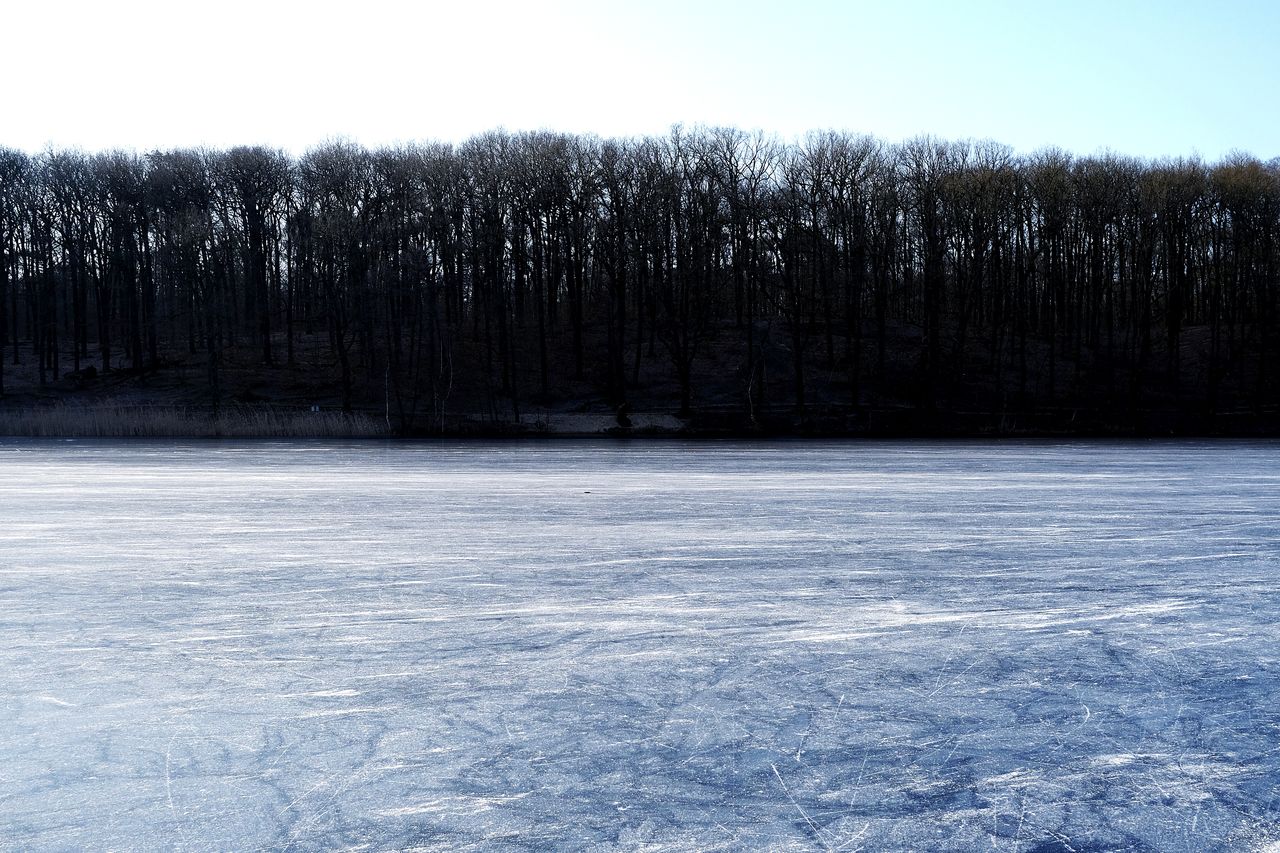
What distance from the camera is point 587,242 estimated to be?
1964 inches

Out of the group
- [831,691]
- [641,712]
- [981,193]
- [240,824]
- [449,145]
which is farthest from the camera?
[449,145]

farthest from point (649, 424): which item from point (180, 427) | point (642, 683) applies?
point (642, 683)

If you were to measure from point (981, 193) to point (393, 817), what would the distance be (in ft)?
165

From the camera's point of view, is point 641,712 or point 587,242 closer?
point 641,712

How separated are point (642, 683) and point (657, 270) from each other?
4396 centimetres

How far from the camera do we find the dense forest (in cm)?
4762

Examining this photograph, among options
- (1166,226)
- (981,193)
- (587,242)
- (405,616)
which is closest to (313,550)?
(405,616)

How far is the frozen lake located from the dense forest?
34131mm

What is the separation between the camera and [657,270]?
47562 millimetres

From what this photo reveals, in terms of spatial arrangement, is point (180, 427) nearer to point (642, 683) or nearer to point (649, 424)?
point (649, 424)

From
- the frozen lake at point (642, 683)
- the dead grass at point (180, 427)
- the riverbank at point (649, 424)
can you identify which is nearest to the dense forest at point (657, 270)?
the riverbank at point (649, 424)

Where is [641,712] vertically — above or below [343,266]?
below

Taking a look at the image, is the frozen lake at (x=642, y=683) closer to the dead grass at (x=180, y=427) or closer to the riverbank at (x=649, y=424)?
the dead grass at (x=180, y=427)

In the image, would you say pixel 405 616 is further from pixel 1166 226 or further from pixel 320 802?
pixel 1166 226
